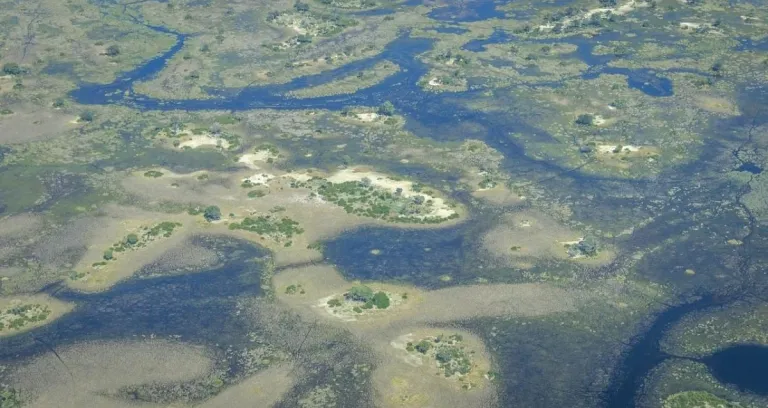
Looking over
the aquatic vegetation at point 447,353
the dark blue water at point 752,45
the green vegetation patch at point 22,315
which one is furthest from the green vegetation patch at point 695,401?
the dark blue water at point 752,45

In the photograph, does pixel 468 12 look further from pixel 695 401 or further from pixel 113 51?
pixel 695 401

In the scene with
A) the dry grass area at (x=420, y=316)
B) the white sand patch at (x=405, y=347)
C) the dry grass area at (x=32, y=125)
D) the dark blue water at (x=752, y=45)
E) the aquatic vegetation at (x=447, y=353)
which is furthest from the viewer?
the dark blue water at (x=752, y=45)

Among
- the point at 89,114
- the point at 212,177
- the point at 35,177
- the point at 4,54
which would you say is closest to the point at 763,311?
the point at 212,177

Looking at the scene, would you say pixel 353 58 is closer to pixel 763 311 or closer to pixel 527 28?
pixel 527 28

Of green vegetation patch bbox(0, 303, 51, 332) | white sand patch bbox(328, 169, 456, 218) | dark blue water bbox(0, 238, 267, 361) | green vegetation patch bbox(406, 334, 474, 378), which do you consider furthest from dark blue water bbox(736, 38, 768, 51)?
green vegetation patch bbox(0, 303, 51, 332)

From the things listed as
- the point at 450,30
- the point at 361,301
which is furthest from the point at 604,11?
the point at 361,301

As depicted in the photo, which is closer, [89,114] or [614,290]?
[614,290]

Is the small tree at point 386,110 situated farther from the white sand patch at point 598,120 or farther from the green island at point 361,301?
the green island at point 361,301
